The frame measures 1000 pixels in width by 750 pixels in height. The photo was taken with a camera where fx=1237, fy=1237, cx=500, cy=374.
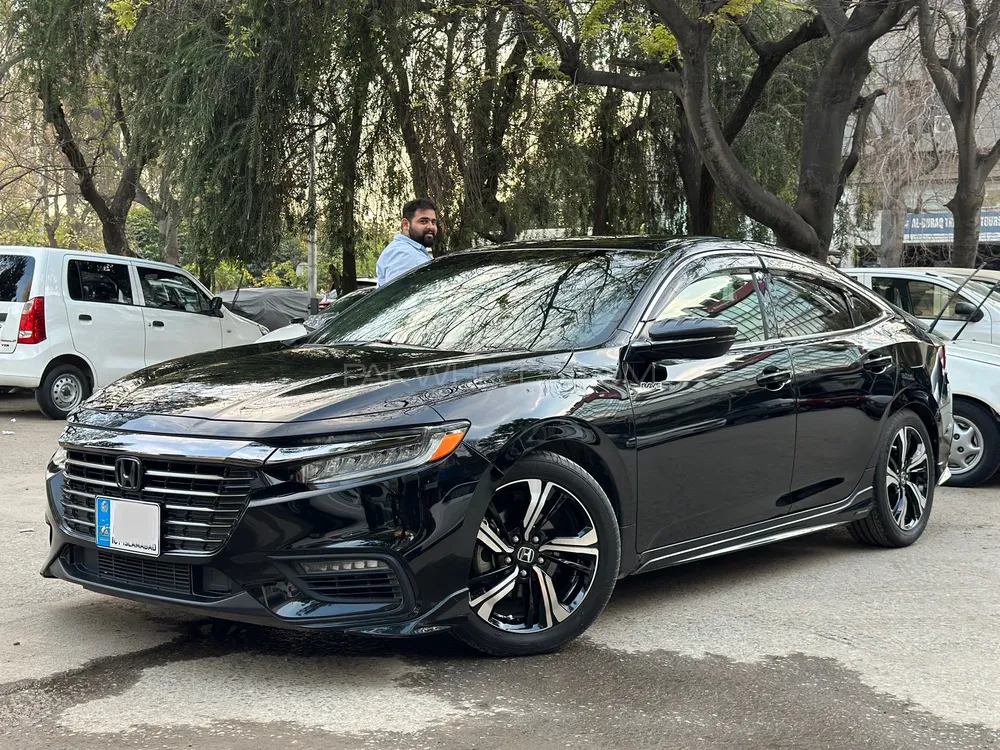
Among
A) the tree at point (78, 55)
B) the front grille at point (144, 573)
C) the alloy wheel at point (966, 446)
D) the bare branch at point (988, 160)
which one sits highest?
the tree at point (78, 55)

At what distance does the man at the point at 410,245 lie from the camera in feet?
29.1

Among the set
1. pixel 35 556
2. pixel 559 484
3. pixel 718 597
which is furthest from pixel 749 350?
pixel 35 556

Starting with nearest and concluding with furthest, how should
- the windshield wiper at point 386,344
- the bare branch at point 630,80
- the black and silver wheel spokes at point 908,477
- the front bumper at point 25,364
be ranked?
the windshield wiper at point 386,344, the black and silver wheel spokes at point 908,477, the front bumper at point 25,364, the bare branch at point 630,80

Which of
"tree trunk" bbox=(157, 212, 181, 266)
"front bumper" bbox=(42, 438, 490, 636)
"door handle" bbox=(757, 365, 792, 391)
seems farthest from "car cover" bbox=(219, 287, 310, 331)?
"front bumper" bbox=(42, 438, 490, 636)

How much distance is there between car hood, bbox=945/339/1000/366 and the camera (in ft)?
29.5

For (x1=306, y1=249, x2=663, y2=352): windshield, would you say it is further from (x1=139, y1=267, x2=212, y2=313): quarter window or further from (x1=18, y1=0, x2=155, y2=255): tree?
(x1=18, y1=0, x2=155, y2=255): tree

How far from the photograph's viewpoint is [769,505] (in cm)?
554

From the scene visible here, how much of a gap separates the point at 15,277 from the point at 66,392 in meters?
1.28

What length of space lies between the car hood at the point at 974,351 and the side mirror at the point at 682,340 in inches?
187

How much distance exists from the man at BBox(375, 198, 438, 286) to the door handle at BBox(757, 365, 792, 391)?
3.69 meters

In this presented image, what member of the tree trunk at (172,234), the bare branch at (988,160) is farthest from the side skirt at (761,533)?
the bare branch at (988,160)

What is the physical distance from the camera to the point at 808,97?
1377 centimetres

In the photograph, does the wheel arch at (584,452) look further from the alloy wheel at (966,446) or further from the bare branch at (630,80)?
the bare branch at (630,80)

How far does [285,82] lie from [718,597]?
1104 centimetres
